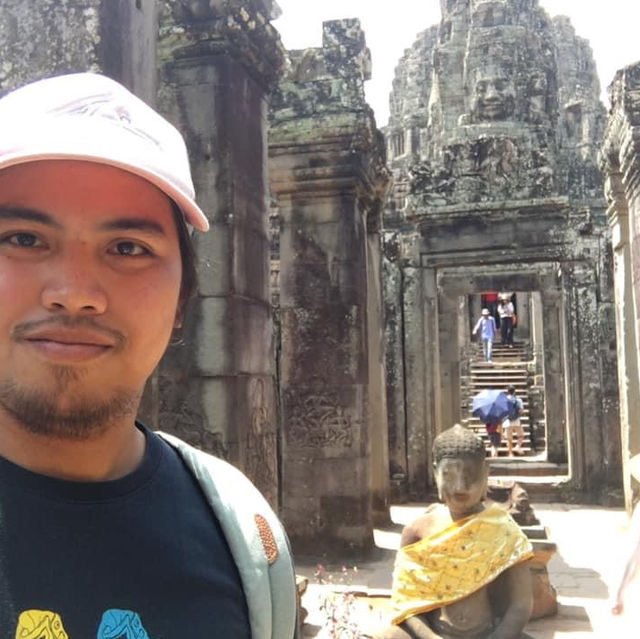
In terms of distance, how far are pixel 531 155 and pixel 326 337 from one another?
576cm

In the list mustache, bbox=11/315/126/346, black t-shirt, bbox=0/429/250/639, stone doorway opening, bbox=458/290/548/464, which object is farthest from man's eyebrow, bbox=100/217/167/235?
stone doorway opening, bbox=458/290/548/464

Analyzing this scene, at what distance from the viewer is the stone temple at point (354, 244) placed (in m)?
3.89

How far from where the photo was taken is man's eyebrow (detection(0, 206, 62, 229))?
108 centimetres

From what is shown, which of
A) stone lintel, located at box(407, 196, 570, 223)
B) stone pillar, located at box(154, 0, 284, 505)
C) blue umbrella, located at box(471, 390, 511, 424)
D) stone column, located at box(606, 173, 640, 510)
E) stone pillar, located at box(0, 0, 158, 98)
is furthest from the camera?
blue umbrella, located at box(471, 390, 511, 424)

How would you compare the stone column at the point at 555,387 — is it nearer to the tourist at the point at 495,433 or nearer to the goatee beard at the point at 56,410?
the tourist at the point at 495,433

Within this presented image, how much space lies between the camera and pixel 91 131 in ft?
3.61

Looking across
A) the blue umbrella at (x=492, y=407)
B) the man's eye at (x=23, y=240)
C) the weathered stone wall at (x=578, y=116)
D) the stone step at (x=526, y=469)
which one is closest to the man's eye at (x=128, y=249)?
the man's eye at (x=23, y=240)

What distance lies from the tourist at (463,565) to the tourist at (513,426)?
37.3 ft

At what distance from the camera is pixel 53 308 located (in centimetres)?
107

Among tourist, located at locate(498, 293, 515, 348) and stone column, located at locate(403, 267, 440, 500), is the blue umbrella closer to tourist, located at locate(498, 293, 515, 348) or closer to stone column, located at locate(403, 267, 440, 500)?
stone column, located at locate(403, 267, 440, 500)

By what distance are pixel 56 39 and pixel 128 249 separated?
5.55 feet

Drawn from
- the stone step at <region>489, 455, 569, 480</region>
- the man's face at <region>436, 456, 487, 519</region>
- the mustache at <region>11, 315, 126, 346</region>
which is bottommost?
the stone step at <region>489, 455, 569, 480</region>

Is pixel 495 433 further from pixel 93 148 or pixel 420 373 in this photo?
pixel 93 148

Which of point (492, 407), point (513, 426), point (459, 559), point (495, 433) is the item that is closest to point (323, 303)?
point (459, 559)
